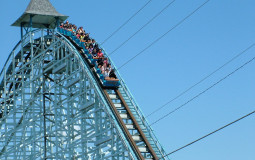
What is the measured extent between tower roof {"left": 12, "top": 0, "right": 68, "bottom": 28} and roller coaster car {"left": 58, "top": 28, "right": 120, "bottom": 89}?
191 centimetres

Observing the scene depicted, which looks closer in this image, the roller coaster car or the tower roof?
the roller coaster car

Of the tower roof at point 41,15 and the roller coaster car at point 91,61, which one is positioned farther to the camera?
the tower roof at point 41,15

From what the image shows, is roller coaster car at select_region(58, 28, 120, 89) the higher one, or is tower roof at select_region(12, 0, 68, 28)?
tower roof at select_region(12, 0, 68, 28)

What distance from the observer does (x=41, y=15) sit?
3128 centimetres

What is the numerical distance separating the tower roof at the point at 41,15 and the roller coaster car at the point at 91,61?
191cm

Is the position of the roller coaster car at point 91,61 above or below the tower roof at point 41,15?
below

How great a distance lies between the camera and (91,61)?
27.0 m

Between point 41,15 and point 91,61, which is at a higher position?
point 41,15

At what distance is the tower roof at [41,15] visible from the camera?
3119 cm

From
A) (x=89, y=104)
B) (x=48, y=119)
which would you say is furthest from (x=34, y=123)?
(x=89, y=104)

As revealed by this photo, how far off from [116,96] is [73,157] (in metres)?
2.94

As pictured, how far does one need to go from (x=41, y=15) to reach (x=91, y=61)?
522 centimetres

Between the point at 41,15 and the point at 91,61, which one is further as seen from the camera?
the point at 41,15

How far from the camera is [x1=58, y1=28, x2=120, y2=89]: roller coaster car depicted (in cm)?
2608
